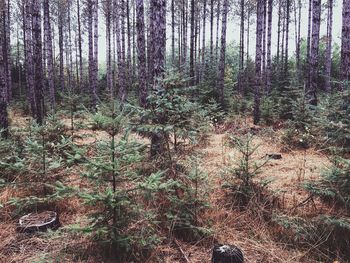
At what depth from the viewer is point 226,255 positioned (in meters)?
3.21

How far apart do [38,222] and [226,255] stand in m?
2.60

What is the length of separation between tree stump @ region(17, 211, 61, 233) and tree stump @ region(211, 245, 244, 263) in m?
2.27

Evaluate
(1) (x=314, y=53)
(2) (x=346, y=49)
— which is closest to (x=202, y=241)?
(2) (x=346, y=49)

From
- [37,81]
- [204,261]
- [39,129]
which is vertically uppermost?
[37,81]

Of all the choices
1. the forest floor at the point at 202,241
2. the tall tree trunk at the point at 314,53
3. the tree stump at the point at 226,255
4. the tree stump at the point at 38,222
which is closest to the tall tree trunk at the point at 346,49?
the tall tree trunk at the point at 314,53

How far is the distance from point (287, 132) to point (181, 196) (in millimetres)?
5260

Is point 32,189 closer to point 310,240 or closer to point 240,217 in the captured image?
point 240,217

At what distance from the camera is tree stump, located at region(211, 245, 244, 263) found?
320 centimetres

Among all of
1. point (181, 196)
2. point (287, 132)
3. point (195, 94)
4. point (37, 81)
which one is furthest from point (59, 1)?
point (181, 196)

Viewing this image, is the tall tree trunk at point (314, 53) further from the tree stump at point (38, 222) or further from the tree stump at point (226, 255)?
the tree stump at point (38, 222)

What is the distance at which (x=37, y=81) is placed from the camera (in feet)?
28.1

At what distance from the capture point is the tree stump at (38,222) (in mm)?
4047

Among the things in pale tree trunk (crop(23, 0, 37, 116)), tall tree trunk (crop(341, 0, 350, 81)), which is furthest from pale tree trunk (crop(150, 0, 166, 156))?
pale tree trunk (crop(23, 0, 37, 116))

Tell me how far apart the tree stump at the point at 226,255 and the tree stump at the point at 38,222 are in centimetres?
227
